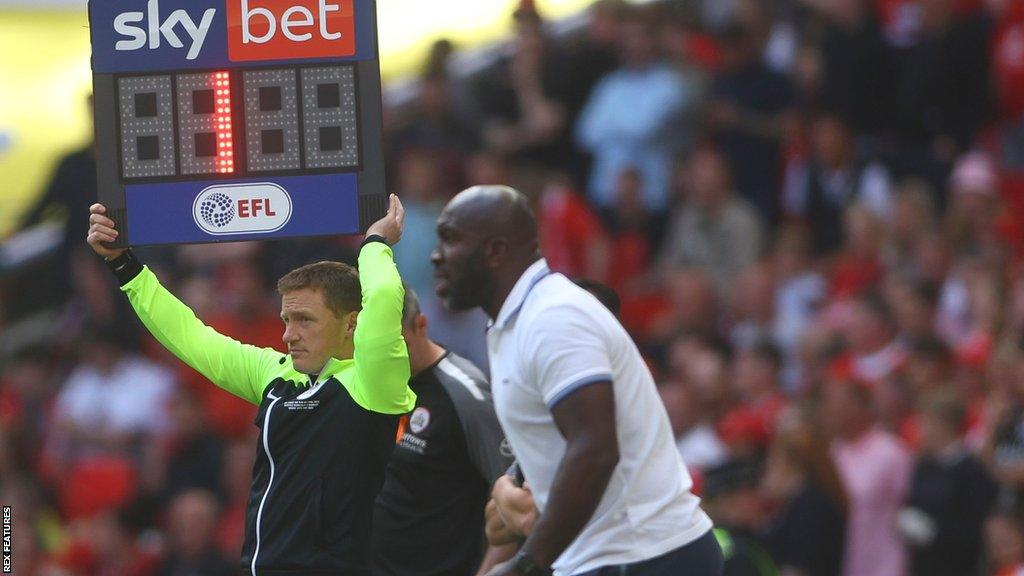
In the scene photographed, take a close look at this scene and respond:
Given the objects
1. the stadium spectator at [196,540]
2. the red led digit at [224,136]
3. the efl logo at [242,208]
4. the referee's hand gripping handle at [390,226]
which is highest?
the red led digit at [224,136]

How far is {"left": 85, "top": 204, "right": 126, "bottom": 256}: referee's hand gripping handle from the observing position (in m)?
5.93

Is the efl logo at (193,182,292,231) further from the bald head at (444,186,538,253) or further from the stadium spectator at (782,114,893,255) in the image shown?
the stadium spectator at (782,114,893,255)

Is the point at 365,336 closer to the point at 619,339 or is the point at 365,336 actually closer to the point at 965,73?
the point at 619,339

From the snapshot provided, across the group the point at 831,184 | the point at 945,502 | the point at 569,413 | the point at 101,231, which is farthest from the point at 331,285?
the point at 831,184

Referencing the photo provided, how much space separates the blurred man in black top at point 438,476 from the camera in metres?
6.81

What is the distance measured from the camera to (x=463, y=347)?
494 inches

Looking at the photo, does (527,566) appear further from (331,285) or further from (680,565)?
(331,285)

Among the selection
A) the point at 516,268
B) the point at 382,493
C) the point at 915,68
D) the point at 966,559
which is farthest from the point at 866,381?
the point at 516,268

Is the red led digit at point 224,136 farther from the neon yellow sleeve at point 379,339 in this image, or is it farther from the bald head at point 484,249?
the bald head at point 484,249

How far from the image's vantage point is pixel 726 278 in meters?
12.8

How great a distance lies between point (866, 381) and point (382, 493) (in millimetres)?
4355

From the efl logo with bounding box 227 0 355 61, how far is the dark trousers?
1797 mm

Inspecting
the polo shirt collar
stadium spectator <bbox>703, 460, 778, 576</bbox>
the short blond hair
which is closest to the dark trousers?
the polo shirt collar

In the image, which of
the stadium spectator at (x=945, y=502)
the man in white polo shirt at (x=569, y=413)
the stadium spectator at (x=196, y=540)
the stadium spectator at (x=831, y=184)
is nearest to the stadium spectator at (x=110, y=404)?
the stadium spectator at (x=196, y=540)
